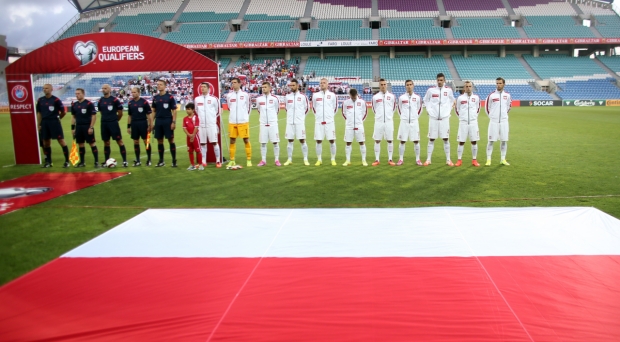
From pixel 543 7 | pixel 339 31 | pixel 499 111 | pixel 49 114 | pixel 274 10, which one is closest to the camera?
pixel 499 111

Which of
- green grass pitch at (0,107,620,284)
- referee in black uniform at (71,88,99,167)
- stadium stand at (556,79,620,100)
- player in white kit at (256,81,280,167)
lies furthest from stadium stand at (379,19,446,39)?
referee in black uniform at (71,88,99,167)

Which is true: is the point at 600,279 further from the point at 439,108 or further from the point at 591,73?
the point at 591,73

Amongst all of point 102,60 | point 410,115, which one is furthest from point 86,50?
point 410,115

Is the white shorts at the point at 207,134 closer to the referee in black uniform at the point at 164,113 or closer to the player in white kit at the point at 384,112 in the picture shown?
the referee in black uniform at the point at 164,113

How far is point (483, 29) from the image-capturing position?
47938 mm

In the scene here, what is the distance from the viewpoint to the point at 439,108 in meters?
10.5

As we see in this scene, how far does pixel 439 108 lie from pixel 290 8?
47212 mm

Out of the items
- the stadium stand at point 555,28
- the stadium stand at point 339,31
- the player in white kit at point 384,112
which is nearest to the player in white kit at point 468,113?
the player in white kit at point 384,112

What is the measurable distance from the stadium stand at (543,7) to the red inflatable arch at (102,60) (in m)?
50.5

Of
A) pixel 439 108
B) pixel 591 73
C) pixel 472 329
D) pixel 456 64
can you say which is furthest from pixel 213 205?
pixel 591 73

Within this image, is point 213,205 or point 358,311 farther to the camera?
point 213,205

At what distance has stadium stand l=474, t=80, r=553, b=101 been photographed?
139 ft

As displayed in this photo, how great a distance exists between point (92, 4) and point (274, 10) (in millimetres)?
22902

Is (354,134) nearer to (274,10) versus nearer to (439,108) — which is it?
(439,108)
